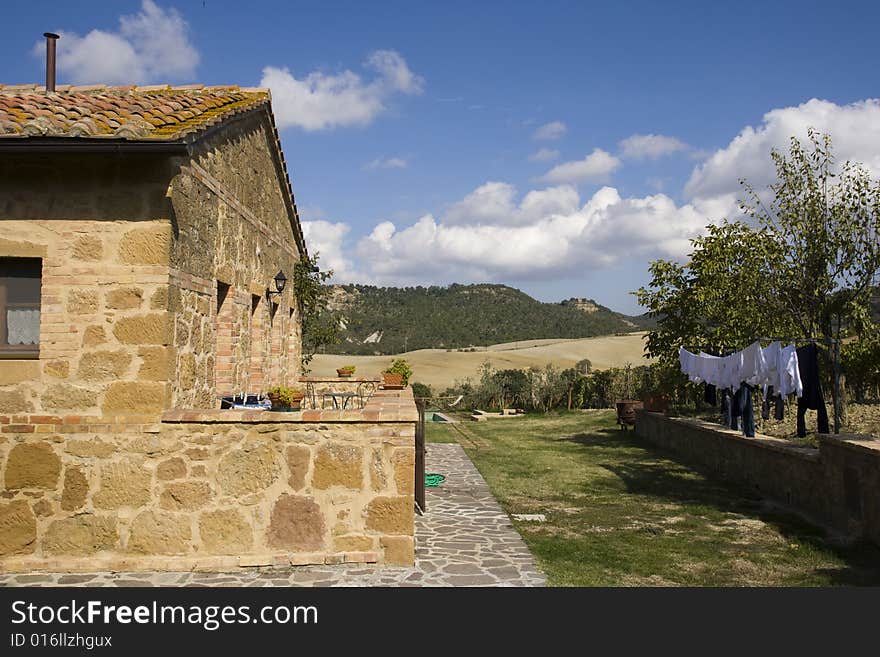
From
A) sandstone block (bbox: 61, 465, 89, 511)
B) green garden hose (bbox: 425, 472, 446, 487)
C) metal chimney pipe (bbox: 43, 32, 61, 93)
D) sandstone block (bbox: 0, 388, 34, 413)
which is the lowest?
green garden hose (bbox: 425, 472, 446, 487)

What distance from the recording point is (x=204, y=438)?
6.75 metres

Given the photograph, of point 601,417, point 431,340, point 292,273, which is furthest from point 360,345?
point 292,273

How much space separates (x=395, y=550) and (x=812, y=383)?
7.07 m

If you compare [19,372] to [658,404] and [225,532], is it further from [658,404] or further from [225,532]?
[658,404]

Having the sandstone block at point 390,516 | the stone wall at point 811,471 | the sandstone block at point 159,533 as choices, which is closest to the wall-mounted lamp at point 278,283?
the sandstone block at point 159,533

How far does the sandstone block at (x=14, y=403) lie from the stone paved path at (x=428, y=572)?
1.57 meters

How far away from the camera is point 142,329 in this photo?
271 inches

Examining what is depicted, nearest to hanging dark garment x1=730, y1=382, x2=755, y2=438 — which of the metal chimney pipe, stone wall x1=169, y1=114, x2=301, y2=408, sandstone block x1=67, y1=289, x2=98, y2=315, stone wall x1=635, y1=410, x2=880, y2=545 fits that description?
stone wall x1=635, y1=410, x2=880, y2=545

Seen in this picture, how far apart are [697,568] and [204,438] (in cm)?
515

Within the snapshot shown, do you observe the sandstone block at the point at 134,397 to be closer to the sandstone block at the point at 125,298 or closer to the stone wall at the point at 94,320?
the stone wall at the point at 94,320

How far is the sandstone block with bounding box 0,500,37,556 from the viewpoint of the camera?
662cm

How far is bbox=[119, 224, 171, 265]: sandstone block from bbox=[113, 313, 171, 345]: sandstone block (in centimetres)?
56

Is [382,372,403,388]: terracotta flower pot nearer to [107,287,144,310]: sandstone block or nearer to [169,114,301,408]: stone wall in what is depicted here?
[169,114,301,408]: stone wall

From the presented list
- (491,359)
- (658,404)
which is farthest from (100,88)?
(491,359)
